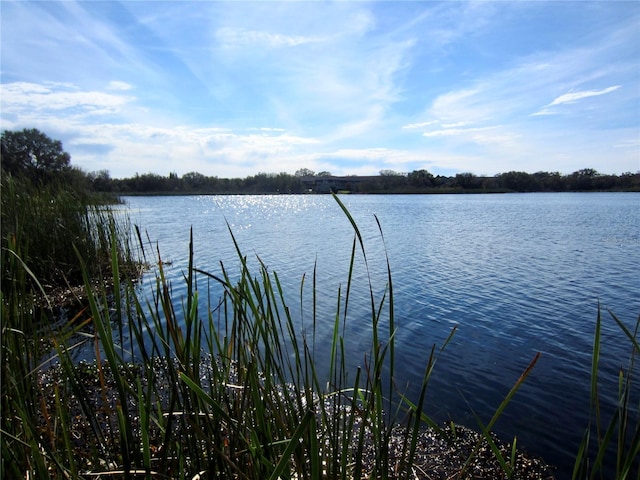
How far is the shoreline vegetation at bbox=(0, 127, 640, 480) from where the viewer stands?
5.19ft

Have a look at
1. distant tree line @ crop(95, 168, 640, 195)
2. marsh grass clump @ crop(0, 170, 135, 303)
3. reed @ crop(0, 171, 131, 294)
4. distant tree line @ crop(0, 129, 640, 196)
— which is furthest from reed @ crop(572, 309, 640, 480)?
distant tree line @ crop(95, 168, 640, 195)

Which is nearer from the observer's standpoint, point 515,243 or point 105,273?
point 105,273

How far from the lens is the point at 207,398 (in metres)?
1.46

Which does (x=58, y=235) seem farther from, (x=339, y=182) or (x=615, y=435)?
(x=339, y=182)

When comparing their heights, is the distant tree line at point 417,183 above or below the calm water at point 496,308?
above

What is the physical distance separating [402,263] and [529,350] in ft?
28.2

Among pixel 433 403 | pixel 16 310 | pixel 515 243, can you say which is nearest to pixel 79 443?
pixel 16 310

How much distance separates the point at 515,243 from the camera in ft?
68.5

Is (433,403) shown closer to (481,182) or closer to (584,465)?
(584,465)

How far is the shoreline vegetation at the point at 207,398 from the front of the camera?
1.58 meters

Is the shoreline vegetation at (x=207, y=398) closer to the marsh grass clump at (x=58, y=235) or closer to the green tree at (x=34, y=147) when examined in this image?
the marsh grass clump at (x=58, y=235)

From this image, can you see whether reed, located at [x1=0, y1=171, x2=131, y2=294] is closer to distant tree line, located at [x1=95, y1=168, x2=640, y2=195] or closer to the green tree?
the green tree

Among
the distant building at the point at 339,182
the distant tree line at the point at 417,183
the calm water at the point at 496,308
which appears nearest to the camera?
the calm water at the point at 496,308

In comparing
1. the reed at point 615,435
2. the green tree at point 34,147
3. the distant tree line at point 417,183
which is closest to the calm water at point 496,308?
the reed at point 615,435
